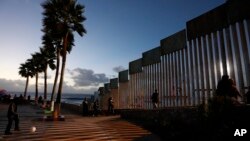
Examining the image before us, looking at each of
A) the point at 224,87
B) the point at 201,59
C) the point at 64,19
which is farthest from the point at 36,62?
the point at 224,87

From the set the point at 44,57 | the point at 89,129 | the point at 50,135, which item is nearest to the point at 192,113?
the point at 89,129

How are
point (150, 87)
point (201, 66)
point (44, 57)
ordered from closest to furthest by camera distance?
1. point (201, 66)
2. point (150, 87)
3. point (44, 57)

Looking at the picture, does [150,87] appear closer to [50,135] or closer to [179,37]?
[179,37]

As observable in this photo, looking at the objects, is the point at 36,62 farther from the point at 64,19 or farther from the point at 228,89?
the point at 228,89

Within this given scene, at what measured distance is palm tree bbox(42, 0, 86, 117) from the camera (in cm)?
1962

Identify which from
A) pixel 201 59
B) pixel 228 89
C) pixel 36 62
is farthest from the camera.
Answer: pixel 36 62

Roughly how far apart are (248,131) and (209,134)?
1.50 meters

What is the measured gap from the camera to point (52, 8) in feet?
65.5

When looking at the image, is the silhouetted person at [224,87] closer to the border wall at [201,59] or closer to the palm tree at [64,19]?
the border wall at [201,59]

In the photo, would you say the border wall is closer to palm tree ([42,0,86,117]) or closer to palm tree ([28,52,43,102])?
palm tree ([42,0,86,117])

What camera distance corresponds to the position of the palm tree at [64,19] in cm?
1962

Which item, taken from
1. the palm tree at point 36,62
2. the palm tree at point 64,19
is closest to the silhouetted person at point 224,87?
the palm tree at point 64,19

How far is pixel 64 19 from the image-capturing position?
20.2 meters

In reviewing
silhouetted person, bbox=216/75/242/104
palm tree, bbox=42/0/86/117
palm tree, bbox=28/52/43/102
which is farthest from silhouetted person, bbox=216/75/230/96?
palm tree, bbox=28/52/43/102
